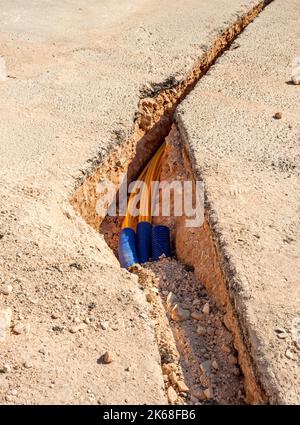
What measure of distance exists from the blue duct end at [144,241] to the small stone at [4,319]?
1762 mm

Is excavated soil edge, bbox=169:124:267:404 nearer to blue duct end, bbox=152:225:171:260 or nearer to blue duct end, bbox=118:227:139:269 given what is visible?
blue duct end, bbox=152:225:171:260

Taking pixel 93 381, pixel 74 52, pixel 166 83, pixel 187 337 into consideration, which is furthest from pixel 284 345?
pixel 74 52

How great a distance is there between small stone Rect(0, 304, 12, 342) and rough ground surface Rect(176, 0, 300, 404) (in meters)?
1.51

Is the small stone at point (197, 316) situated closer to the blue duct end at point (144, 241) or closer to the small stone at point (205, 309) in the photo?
the small stone at point (205, 309)

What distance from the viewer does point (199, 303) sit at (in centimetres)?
427

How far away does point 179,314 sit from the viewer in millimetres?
4133

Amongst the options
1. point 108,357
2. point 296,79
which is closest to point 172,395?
point 108,357

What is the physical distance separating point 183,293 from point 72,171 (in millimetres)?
1531

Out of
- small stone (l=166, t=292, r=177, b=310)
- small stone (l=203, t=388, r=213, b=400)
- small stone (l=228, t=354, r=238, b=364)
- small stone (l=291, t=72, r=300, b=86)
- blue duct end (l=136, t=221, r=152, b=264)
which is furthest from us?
small stone (l=291, t=72, r=300, b=86)

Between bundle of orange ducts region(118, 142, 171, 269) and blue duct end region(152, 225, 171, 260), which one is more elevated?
blue duct end region(152, 225, 171, 260)

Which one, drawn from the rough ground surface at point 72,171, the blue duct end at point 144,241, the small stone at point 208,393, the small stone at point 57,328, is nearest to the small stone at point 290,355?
the small stone at point 208,393

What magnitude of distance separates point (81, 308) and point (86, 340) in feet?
0.90

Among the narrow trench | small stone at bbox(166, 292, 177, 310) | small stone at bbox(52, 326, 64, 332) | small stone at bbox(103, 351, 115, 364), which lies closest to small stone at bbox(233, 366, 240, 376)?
the narrow trench

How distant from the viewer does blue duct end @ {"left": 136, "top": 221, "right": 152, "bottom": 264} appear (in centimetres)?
526
